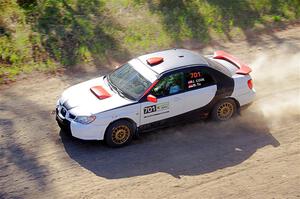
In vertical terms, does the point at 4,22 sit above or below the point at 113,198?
above

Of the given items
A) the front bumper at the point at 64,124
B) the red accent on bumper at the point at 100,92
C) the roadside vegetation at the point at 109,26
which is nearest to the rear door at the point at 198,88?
the red accent on bumper at the point at 100,92

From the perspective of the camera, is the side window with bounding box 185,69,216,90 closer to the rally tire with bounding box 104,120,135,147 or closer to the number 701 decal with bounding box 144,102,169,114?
the number 701 decal with bounding box 144,102,169,114

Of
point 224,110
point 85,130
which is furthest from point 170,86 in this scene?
point 85,130

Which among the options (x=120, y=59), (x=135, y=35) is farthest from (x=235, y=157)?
(x=135, y=35)

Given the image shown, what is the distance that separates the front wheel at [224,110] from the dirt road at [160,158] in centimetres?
18

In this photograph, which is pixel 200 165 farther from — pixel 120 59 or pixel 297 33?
pixel 297 33

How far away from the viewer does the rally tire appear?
10.3 m

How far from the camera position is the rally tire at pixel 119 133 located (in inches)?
406

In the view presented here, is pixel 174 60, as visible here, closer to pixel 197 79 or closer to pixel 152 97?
pixel 197 79

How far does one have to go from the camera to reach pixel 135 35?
16.1 meters

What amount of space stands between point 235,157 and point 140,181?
2271 millimetres

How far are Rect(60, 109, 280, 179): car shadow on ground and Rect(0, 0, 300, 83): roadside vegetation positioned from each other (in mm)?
4429

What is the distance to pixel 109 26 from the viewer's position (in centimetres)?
1623

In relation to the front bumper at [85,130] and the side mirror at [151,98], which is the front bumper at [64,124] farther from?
the side mirror at [151,98]
